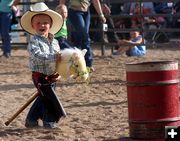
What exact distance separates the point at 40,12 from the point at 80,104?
189cm

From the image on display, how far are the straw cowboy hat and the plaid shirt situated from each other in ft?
0.87

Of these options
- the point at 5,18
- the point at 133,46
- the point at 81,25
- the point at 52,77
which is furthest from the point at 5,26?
the point at 52,77

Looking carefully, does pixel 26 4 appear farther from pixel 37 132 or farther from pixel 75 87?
pixel 37 132

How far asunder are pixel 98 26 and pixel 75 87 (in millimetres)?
5472

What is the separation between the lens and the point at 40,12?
684 centimetres

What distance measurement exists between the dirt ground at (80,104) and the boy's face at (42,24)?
0.99 m

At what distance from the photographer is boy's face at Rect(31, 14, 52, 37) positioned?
680cm

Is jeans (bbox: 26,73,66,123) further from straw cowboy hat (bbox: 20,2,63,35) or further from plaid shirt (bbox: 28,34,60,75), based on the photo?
straw cowboy hat (bbox: 20,2,63,35)

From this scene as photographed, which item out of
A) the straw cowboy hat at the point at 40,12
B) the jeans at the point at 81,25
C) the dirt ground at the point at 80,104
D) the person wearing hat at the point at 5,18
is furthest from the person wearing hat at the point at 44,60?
the person wearing hat at the point at 5,18

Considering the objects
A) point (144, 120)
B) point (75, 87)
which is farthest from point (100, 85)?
point (144, 120)

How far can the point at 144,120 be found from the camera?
6.18m

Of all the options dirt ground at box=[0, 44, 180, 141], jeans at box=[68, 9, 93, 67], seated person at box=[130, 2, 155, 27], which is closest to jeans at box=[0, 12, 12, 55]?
dirt ground at box=[0, 44, 180, 141]

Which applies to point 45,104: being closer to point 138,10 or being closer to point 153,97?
point 153,97

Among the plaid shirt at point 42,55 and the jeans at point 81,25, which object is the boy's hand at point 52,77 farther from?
the jeans at point 81,25
